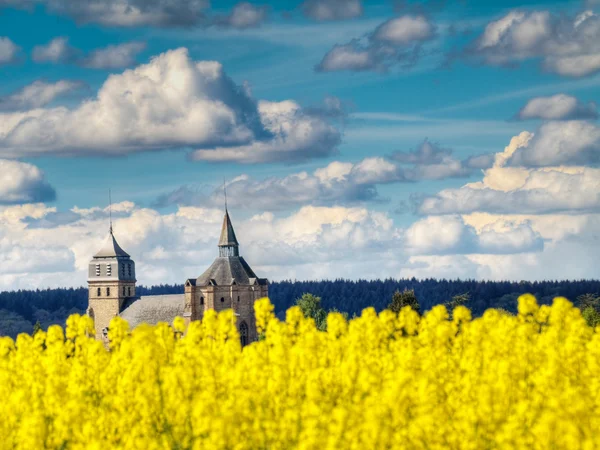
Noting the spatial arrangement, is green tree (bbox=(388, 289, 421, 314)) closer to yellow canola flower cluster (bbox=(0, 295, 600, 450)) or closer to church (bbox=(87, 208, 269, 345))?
church (bbox=(87, 208, 269, 345))

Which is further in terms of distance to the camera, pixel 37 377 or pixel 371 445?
pixel 37 377

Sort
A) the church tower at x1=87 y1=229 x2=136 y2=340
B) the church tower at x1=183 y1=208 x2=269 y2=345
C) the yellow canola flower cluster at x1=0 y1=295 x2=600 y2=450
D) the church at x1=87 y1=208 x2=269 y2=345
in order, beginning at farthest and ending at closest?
the church tower at x1=87 y1=229 x2=136 y2=340
the church at x1=87 y1=208 x2=269 y2=345
the church tower at x1=183 y1=208 x2=269 y2=345
the yellow canola flower cluster at x1=0 y1=295 x2=600 y2=450

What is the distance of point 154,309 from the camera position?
115 m

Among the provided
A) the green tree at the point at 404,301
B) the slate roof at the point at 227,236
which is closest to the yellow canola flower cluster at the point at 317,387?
the green tree at the point at 404,301

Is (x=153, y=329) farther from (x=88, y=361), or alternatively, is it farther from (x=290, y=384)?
(x=290, y=384)

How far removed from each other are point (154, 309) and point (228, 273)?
448 inches

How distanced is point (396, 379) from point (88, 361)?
7.06m

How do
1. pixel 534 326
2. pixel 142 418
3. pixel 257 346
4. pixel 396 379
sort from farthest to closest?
pixel 534 326
pixel 257 346
pixel 142 418
pixel 396 379

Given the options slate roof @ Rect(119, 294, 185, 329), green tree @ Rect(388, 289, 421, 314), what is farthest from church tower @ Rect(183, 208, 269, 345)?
green tree @ Rect(388, 289, 421, 314)

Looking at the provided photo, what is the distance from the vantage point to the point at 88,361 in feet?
72.6

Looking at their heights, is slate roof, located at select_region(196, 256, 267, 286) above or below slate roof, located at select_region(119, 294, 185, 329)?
above

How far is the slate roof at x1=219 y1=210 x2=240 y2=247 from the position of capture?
365ft

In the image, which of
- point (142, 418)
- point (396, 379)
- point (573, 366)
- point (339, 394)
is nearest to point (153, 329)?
point (142, 418)

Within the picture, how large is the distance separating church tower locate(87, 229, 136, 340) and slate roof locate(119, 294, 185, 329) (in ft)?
6.76
